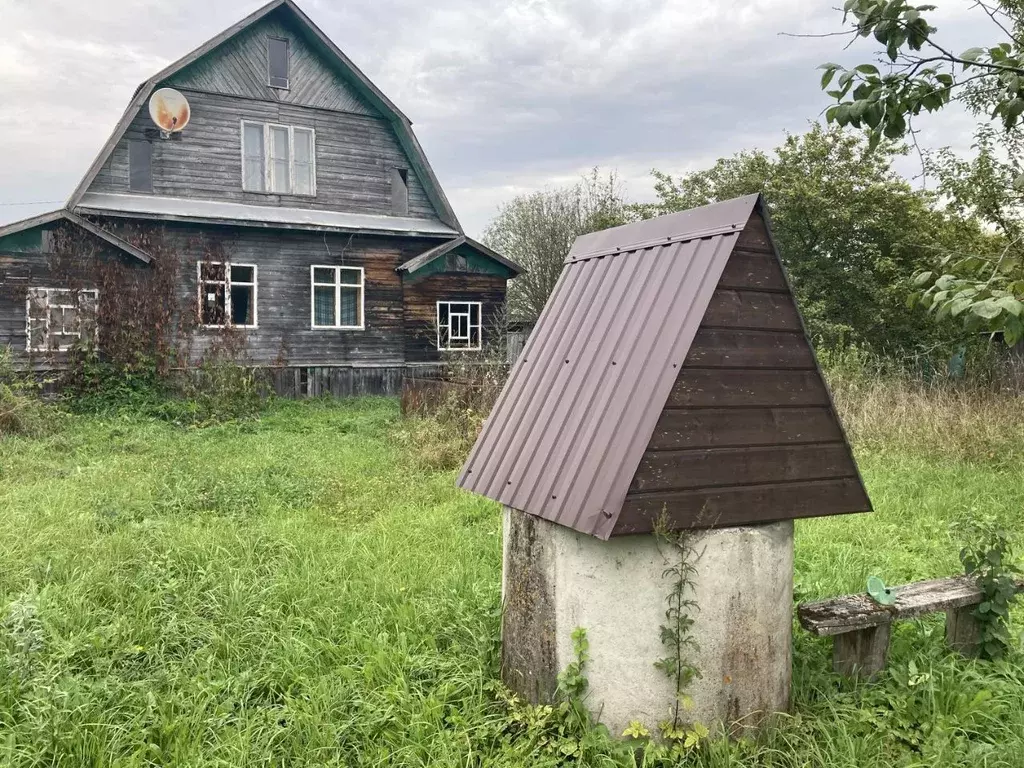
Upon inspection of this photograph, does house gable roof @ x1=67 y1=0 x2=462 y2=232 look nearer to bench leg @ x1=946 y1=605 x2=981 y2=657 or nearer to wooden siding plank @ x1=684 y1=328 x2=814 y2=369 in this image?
wooden siding plank @ x1=684 y1=328 x2=814 y2=369

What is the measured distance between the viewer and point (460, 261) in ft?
61.2

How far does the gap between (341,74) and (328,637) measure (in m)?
16.8

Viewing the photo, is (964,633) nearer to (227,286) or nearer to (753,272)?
(753,272)

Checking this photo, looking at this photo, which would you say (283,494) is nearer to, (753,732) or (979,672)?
(753,732)

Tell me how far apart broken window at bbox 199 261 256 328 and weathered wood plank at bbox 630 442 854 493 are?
15109mm

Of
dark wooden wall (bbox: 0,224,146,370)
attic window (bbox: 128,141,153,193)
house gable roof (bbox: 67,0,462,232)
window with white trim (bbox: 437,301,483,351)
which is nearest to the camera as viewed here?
dark wooden wall (bbox: 0,224,146,370)

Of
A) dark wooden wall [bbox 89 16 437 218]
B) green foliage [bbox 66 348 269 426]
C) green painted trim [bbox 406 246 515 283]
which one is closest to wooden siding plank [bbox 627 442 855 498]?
green foliage [bbox 66 348 269 426]

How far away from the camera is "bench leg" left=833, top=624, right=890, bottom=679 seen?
3.52m

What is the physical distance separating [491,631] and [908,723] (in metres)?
2.03

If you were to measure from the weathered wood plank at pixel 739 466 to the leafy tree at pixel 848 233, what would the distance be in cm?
1582

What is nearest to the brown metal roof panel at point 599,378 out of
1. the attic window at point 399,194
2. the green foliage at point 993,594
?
the green foliage at point 993,594

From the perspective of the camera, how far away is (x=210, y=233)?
16.1 m

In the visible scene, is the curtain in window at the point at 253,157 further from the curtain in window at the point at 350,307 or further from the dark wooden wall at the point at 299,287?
the curtain in window at the point at 350,307

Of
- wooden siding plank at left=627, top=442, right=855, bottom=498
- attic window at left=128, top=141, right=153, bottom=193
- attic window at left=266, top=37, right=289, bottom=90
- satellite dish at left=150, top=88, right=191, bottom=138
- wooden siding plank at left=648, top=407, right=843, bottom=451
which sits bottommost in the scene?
wooden siding plank at left=627, top=442, right=855, bottom=498
